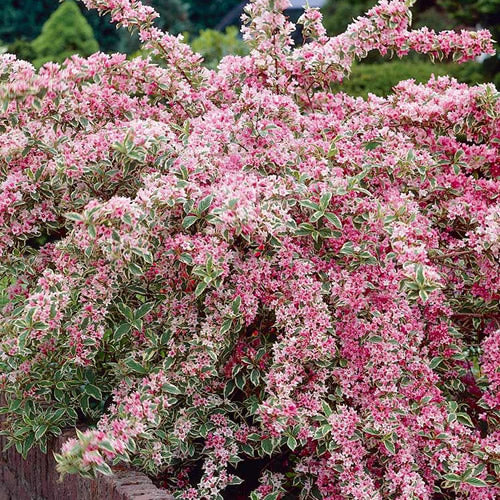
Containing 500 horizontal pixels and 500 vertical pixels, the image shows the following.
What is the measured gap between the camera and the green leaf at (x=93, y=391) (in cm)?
290

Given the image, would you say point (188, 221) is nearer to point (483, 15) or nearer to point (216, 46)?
point (216, 46)

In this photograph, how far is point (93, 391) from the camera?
2.91 m

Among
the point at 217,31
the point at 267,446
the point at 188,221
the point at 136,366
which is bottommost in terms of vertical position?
the point at 217,31

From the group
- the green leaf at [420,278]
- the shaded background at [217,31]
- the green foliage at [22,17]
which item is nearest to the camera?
the green leaf at [420,278]

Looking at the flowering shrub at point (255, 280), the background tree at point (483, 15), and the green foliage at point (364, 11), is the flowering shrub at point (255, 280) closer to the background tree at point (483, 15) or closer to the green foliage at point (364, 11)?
the background tree at point (483, 15)

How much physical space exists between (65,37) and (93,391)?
1388 centimetres

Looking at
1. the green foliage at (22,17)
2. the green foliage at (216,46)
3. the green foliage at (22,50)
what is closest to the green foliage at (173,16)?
the green foliage at (22,17)

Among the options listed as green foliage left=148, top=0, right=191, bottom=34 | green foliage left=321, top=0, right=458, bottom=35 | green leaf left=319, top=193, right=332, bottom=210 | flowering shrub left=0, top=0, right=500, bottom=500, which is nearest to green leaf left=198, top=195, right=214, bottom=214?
flowering shrub left=0, top=0, right=500, bottom=500

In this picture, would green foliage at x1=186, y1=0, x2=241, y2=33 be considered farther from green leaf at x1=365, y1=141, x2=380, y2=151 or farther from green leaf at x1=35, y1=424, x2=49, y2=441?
green leaf at x1=35, y1=424, x2=49, y2=441

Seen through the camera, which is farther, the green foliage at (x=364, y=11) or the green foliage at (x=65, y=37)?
the green foliage at (x=364, y=11)

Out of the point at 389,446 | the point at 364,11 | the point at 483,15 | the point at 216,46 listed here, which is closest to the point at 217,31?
the point at 216,46

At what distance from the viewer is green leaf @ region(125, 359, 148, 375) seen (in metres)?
2.71

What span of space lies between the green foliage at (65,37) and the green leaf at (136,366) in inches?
532

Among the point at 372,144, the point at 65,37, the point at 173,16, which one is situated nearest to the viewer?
the point at 372,144
